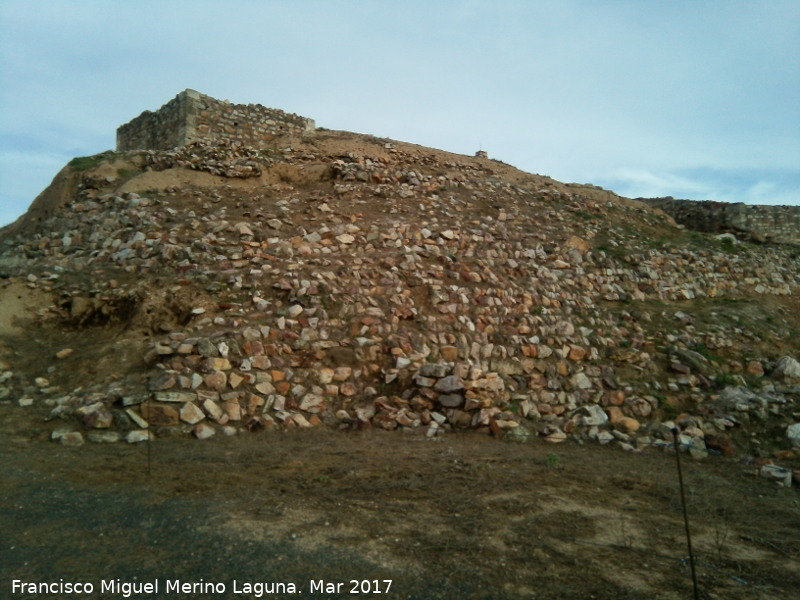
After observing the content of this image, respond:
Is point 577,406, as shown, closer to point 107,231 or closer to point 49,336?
point 49,336

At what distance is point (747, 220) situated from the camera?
56.7ft

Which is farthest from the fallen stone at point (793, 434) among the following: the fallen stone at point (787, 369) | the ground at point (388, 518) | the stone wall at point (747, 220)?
the stone wall at point (747, 220)

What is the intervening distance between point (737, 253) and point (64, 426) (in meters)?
15.0

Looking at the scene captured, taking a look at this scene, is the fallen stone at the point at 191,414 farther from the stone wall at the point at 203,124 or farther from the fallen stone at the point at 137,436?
the stone wall at the point at 203,124

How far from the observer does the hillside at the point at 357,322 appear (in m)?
6.11

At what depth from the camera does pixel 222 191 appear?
1004 cm

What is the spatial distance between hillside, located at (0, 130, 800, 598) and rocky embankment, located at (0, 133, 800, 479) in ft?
0.11

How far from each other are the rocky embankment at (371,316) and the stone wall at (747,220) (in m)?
6.24

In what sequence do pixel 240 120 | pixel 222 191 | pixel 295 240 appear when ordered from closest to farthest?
pixel 295 240 < pixel 222 191 < pixel 240 120

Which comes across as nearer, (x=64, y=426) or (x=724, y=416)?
(x=64, y=426)

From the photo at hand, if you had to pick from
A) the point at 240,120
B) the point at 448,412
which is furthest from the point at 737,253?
the point at 240,120

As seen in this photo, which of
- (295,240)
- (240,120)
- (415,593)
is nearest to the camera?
(415,593)

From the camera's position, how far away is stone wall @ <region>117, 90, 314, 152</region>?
11.9 m

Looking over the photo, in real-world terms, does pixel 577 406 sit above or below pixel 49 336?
below
